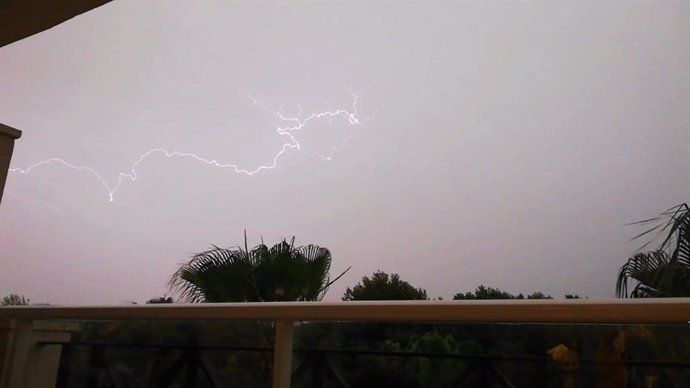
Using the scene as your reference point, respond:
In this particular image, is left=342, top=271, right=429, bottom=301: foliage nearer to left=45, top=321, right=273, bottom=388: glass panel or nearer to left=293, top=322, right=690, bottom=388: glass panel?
left=45, top=321, right=273, bottom=388: glass panel

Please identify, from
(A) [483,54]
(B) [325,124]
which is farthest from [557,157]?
(B) [325,124]

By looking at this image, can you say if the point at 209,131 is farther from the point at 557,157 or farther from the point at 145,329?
the point at 145,329

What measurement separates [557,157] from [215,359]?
284 inches

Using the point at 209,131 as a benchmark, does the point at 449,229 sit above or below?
below

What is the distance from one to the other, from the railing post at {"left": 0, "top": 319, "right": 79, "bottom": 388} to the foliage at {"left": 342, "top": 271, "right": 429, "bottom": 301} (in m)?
5.05

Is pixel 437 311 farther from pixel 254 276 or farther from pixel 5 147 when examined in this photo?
pixel 254 276

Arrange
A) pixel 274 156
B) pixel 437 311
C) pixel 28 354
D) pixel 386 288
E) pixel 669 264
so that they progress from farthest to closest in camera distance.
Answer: pixel 274 156
pixel 386 288
pixel 669 264
pixel 28 354
pixel 437 311

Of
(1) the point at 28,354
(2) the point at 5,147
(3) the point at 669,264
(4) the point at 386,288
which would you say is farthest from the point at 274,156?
(1) the point at 28,354

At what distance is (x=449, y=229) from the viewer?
7.48m

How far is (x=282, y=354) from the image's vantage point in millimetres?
950

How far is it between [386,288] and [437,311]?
6267 mm

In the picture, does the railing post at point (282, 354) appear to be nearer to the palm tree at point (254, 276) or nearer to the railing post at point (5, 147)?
the railing post at point (5, 147)

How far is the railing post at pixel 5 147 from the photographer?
1441 mm

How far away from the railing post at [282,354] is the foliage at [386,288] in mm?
5406
